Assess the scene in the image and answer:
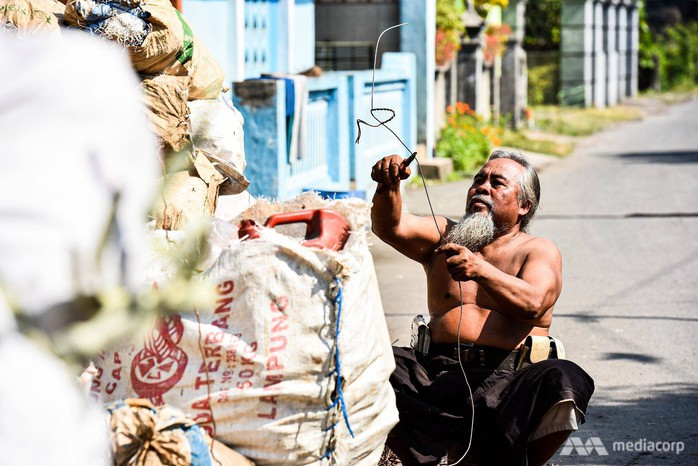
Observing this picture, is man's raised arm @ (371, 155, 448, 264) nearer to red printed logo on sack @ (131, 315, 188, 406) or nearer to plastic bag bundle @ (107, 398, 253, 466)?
red printed logo on sack @ (131, 315, 188, 406)

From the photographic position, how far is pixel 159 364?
271 centimetres

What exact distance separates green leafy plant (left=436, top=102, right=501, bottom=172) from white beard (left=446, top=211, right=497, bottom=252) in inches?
406

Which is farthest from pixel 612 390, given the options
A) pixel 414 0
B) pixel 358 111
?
pixel 414 0

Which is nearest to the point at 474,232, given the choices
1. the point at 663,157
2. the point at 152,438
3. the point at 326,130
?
the point at 152,438

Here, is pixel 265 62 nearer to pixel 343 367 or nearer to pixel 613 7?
pixel 343 367

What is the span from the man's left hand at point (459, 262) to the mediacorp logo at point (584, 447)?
5.24 feet

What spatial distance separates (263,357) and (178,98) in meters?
1.91

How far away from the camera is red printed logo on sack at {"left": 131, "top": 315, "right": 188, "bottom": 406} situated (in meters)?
2.69

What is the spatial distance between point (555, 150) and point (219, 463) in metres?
16.1

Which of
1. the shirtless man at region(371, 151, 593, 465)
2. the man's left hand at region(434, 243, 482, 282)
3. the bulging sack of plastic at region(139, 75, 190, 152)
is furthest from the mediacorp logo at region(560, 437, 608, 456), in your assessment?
the bulging sack of plastic at region(139, 75, 190, 152)

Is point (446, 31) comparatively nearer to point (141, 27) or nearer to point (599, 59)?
point (141, 27)

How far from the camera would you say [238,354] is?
8.73 ft

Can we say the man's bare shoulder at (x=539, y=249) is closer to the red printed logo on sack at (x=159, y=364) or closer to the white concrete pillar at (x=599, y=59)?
the red printed logo on sack at (x=159, y=364)

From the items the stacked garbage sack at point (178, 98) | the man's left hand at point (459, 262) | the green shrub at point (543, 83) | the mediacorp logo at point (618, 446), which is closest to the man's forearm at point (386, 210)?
the man's left hand at point (459, 262)
